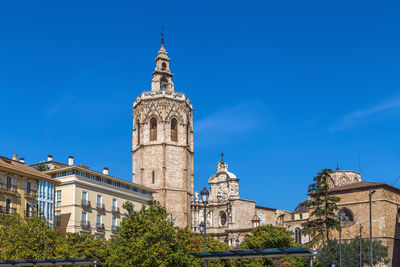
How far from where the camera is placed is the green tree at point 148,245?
106ft

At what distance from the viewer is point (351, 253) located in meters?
59.5

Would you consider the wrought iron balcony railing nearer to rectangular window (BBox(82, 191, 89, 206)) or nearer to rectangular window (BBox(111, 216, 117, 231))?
rectangular window (BBox(82, 191, 89, 206))

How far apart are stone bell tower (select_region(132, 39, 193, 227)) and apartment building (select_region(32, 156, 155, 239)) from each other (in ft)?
49.2

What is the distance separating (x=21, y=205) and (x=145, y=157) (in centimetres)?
3378

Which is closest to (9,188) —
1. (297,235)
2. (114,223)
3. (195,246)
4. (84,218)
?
(84,218)

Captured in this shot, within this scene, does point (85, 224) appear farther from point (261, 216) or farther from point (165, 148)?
point (261, 216)

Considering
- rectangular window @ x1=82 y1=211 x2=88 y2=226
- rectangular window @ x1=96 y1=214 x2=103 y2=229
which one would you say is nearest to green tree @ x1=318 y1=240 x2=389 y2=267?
rectangular window @ x1=96 y1=214 x2=103 y2=229

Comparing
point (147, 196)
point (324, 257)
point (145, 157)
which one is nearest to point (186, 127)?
point (145, 157)

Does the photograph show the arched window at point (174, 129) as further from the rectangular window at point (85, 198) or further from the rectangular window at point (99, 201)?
the rectangular window at point (85, 198)

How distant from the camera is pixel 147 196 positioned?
7381cm

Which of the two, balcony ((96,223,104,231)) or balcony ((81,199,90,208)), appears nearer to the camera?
balcony ((81,199,90,208))

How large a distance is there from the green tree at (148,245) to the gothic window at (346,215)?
40.1 m

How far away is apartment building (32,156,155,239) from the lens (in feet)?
191

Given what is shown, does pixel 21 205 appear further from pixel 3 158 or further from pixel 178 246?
pixel 178 246
